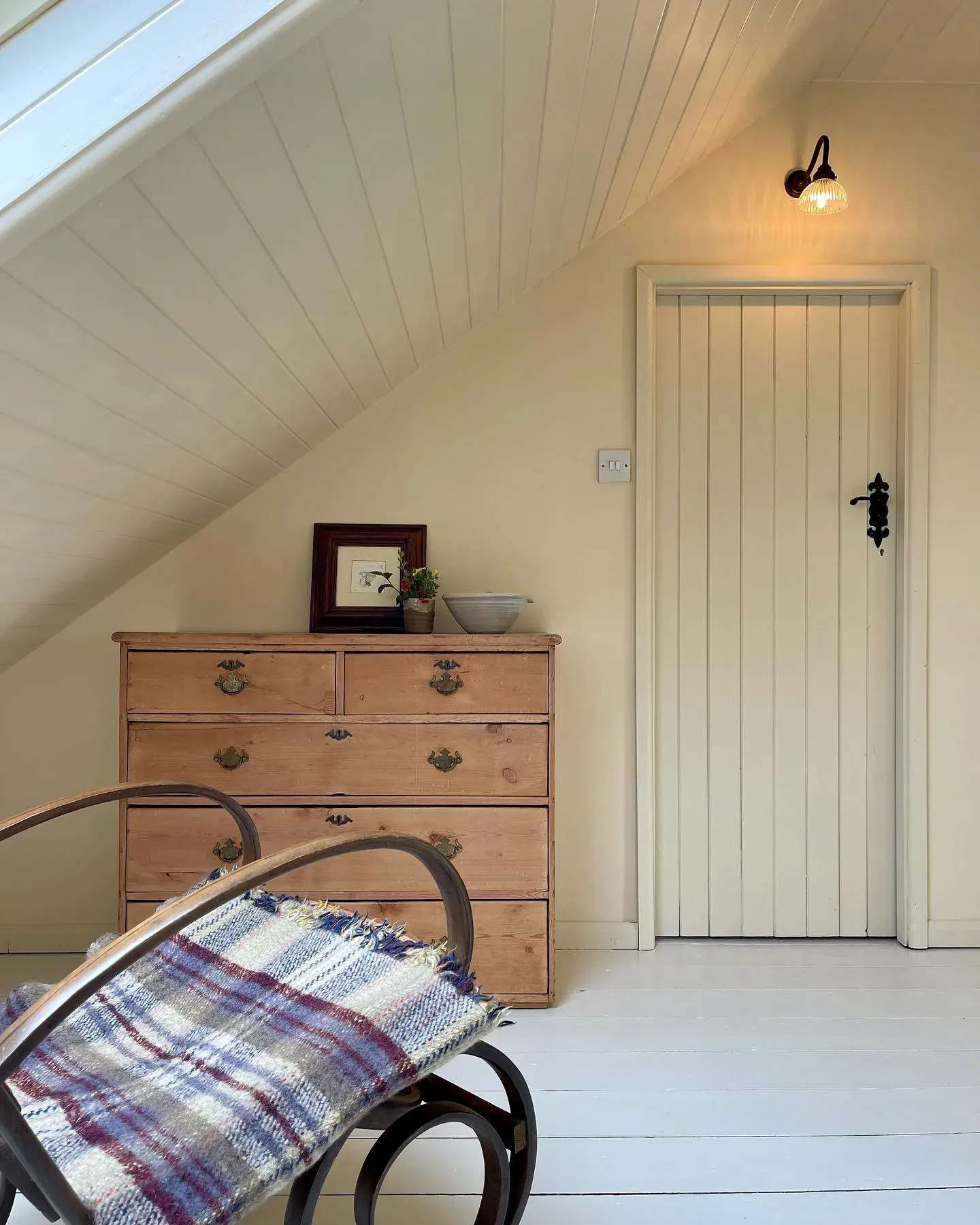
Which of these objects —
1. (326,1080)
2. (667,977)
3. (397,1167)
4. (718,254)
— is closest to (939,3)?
(718,254)

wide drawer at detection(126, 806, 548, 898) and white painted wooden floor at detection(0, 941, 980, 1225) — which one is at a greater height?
wide drawer at detection(126, 806, 548, 898)

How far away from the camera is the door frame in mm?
2633

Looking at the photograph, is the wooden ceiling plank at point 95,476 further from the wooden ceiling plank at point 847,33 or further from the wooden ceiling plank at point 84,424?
the wooden ceiling plank at point 847,33

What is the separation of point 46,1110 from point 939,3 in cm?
302

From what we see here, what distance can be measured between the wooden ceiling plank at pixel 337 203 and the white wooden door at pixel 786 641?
41.6 inches

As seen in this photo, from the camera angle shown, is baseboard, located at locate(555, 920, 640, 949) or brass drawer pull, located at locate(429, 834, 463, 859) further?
baseboard, located at locate(555, 920, 640, 949)

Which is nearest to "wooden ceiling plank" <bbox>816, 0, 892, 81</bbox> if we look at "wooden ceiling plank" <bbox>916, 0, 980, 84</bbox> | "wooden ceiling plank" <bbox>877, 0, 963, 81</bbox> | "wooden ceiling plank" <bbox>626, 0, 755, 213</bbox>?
"wooden ceiling plank" <bbox>877, 0, 963, 81</bbox>

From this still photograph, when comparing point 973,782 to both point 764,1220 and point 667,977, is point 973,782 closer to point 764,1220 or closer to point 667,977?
point 667,977

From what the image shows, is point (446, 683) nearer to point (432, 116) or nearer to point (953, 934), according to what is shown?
point (432, 116)

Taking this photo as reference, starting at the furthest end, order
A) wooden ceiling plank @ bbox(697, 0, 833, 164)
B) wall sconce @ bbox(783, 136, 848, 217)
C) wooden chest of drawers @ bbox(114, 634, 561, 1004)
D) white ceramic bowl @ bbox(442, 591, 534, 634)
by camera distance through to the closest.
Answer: wall sconce @ bbox(783, 136, 848, 217), white ceramic bowl @ bbox(442, 591, 534, 634), wooden chest of drawers @ bbox(114, 634, 561, 1004), wooden ceiling plank @ bbox(697, 0, 833, 164)

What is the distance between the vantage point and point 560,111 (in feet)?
5.58

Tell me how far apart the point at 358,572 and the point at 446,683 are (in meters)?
0.54

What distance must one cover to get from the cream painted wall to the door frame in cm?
4

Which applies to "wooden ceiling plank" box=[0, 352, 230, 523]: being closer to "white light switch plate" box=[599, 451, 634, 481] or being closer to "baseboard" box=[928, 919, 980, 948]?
"white light switch plate" box=[599, 451, 634, 481]
